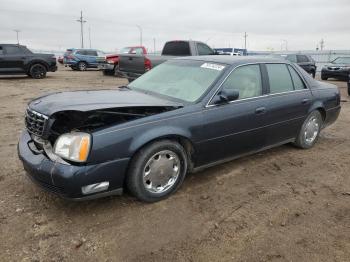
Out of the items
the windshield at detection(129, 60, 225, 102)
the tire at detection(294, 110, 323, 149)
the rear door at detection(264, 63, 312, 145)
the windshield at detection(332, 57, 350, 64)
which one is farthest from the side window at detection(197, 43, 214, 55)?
the windshield at detection(332, 57, 350, 64)

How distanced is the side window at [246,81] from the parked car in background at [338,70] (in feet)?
51.1

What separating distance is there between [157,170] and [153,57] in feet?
27.9

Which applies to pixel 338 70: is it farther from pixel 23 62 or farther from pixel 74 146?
pixel 74 146

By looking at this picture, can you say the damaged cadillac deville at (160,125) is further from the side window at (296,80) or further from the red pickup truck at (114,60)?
the red pickup truck at (114,60)

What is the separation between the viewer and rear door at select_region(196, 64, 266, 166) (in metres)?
4.03

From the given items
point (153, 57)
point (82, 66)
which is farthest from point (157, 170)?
point (82, 66)

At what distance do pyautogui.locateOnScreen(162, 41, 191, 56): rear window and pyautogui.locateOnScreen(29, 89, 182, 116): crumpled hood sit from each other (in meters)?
8.71

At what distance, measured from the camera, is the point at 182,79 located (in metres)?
4.50

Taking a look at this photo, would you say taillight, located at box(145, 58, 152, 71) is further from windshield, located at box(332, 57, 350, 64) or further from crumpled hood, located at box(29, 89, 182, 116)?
A: windshield, located at box(332, 57, 350, 64)

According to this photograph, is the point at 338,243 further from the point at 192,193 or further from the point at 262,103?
the point at 262,103

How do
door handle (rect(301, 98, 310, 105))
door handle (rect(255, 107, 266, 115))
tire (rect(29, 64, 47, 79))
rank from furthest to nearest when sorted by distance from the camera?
1. tire (rect(29, 64, 47, 79))
2. door handle (rect(301, 98, 310, 105))
3. door handle (rect(255, 107, 266, 115))

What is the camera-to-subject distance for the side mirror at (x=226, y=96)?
4.05 meters

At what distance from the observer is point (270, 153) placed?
545 centimetres

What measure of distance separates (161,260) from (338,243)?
1542 mm
